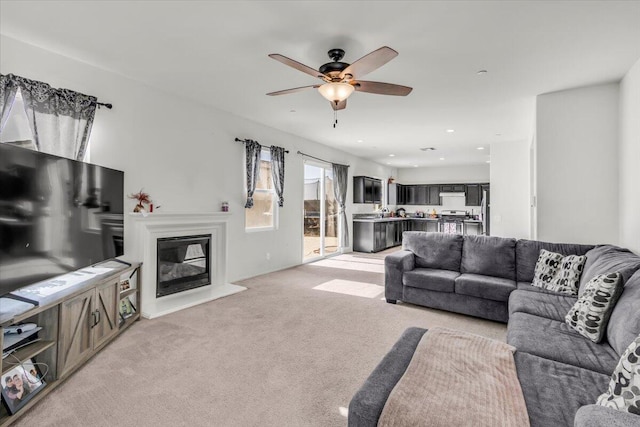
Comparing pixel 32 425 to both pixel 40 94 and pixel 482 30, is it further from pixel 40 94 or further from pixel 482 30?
pixel 482 30

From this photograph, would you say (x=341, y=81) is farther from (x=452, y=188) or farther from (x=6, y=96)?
(x=452, y=188)

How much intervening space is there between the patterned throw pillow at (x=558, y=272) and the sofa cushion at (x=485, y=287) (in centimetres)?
28

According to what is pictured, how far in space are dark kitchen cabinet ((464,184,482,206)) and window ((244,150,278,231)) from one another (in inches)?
289

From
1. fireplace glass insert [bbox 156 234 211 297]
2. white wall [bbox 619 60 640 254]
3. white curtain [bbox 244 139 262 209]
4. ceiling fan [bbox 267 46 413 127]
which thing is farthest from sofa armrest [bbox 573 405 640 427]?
white curtain [bbox 244 139 262 209]

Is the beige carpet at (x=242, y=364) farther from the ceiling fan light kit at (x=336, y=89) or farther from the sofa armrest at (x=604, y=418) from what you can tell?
the ceiling fan light kit at (x=336, y=89)

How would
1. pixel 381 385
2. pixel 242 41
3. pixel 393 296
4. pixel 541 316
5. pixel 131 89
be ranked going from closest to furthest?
pixel 381 385 < pixel 541 316 < pixel 242 41 < pixel 131 89 < pixel 393 296

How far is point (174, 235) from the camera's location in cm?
388

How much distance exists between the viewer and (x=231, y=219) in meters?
4.92

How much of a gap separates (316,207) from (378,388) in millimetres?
6067

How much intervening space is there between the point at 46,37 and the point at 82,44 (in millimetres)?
255

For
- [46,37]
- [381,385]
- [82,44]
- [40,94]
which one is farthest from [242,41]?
[381,385]

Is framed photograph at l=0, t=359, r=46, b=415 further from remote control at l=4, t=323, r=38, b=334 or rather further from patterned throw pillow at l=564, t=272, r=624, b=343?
patterned throw pillow at l=564, t=272, r=624, b=343

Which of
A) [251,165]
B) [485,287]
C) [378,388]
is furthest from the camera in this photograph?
[251,165]

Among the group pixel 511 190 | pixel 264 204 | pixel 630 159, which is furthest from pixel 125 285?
pixel 511 190
